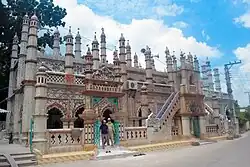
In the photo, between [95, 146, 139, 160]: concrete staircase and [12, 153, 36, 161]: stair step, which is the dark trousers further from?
[12, 153, 36, 161]: stair step

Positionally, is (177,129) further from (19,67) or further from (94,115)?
(19,67)

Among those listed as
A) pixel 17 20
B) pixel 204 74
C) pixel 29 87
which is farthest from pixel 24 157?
pixel 204 74

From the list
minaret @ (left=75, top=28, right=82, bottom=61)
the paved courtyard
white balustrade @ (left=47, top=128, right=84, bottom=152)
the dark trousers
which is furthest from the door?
minaret @ (left=75, top=28, right=82, bottom=61)

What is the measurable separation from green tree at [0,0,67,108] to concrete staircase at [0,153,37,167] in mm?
16168

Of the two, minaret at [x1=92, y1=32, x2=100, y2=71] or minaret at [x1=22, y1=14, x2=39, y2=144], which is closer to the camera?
minaret at [x1=22, y1=14, x2=39, y2=144]

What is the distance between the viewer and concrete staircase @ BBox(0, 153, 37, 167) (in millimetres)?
9449

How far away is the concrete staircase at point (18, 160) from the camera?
9.45 m

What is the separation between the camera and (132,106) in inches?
777

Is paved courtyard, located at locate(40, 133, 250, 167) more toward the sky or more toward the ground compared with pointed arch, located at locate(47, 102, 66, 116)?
more toward the ground

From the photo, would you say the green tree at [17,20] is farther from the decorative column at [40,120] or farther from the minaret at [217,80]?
the minaret at [217,80]

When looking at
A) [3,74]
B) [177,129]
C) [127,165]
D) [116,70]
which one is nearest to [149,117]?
[177,129]

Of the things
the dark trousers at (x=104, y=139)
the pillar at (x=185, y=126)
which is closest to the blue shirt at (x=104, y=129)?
the dark trousers at (x=104, y=139)

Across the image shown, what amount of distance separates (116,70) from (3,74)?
534 inches

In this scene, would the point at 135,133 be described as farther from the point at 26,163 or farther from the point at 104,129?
the point at 26,163
